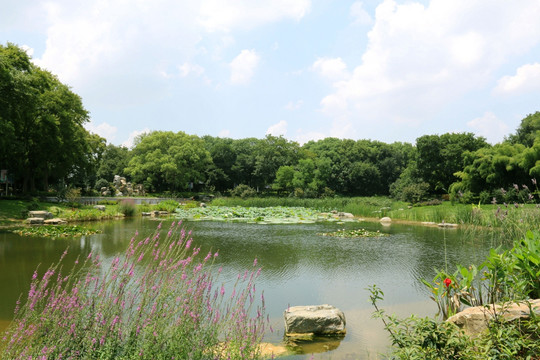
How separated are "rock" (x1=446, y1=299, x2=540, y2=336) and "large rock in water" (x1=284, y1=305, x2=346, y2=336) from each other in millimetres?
1888

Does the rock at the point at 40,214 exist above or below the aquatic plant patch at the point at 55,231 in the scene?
above

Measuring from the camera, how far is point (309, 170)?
47.7 meters

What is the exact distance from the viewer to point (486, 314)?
3928 mm

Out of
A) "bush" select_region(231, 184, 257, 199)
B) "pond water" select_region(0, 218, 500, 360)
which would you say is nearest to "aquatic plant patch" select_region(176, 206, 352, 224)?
"pond water" select_region(0, 218, 500, 360)

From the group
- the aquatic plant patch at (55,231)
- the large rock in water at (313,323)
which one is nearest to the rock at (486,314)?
the large rock in water at (313,323)

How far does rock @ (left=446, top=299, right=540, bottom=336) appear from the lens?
364cm

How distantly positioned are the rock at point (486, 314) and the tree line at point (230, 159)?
18089 mm

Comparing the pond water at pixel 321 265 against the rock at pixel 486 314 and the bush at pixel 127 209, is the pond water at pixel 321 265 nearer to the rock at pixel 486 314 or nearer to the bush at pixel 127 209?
the rock at pixel 486 314

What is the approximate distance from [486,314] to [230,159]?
51.7 meters

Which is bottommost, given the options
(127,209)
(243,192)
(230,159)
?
(127,209)

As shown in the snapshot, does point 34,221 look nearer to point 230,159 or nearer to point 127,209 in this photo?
point 127,209

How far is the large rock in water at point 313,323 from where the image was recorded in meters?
5.57

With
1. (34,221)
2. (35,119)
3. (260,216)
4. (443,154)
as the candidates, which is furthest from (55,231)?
(443,154)

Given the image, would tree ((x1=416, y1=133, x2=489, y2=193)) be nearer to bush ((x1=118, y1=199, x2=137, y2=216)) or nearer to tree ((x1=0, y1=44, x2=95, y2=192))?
bush ((x1=118, y1=199, x2=137, y2=216))
